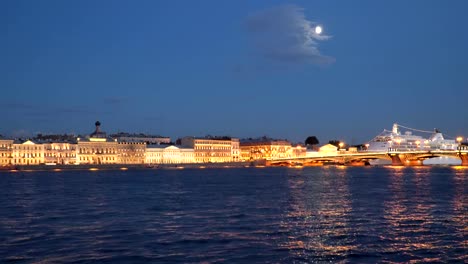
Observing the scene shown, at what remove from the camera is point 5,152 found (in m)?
83.2

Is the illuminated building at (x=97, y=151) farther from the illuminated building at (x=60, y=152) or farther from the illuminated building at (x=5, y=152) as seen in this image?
the illuminated building at (x=5, y=152)

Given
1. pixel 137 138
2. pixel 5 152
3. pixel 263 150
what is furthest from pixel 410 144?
pixel 5 152

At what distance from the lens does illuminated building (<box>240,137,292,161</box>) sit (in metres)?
117

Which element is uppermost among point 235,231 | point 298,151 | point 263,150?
point 263,150

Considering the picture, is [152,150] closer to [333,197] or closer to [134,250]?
[333,197]

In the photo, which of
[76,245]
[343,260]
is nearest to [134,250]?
[76,245]

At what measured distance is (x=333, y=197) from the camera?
84.8 feet

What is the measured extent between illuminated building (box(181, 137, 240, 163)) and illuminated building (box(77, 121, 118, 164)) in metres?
15.6

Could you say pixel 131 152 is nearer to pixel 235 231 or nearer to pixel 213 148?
pixel 213 148

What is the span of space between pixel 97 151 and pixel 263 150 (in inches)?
1440

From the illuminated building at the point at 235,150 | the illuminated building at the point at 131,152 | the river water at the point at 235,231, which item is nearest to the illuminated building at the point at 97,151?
the illuminated building at the point at 131,152

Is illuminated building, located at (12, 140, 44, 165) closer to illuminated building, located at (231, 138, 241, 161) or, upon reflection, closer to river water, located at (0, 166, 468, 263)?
illuminated building, located at (231, 138, 241, 161)

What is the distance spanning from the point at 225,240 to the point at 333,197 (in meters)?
13.1

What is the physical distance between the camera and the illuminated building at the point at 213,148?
104 m
